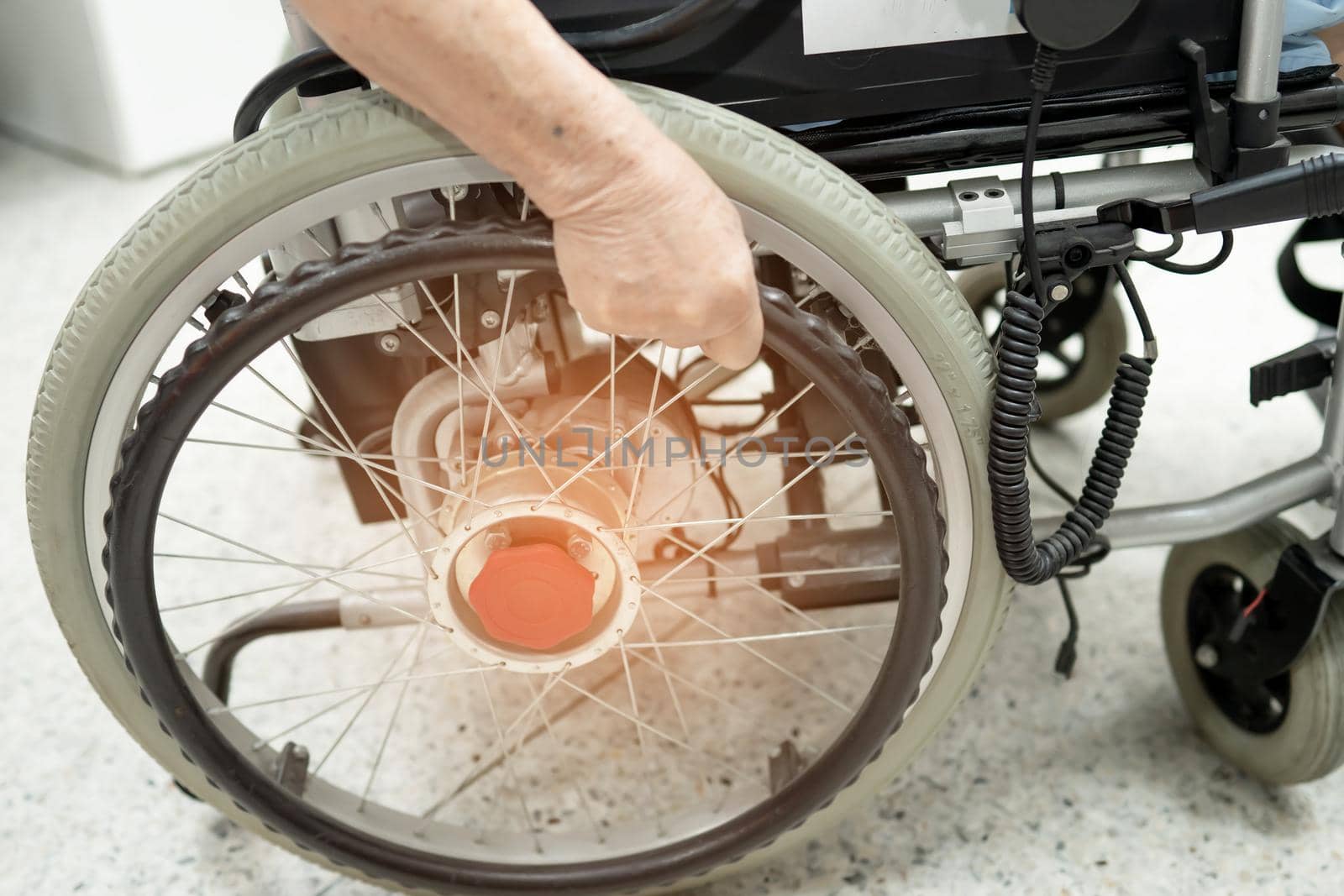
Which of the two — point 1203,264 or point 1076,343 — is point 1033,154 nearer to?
point 1203,264

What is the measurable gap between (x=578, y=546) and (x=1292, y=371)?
25.0 inches

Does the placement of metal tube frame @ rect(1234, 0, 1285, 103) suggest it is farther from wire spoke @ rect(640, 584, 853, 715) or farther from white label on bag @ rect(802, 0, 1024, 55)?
wire spoke @ rect(640, 584, 853, 715)

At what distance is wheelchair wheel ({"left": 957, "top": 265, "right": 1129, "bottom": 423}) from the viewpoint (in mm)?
1344

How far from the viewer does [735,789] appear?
3.03 feet

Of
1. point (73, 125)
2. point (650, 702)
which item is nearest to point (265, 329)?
point (650, 702)

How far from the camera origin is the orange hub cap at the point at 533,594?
2.64ft

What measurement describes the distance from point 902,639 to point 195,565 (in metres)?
0.97

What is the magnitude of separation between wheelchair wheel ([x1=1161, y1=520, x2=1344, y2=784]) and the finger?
1.92ft

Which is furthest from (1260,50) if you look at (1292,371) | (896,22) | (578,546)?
(578,546)

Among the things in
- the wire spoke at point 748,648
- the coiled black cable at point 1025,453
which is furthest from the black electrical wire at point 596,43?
the wire spoke at point 748,648

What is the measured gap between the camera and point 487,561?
82 centimetres

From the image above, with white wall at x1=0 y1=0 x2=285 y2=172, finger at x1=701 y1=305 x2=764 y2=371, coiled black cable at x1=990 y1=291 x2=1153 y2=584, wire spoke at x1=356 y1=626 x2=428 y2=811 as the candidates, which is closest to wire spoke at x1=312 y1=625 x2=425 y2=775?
wire spoke at x1=356 y1=626 x2=428 y2=811

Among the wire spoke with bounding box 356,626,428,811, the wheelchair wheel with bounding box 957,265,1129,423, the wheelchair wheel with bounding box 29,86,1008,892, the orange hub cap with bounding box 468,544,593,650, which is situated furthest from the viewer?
the wheelchair wheel with bounding box 957,265,1129,423

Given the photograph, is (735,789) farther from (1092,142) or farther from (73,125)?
(73,125)
